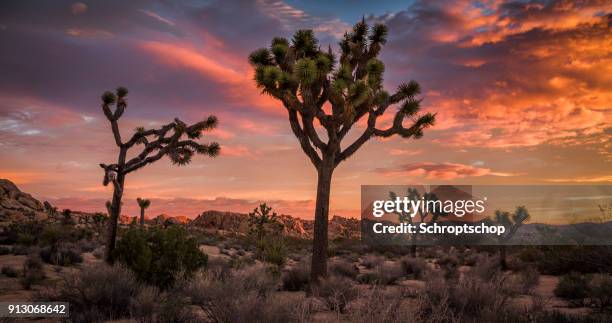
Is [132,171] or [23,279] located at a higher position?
[132,171]

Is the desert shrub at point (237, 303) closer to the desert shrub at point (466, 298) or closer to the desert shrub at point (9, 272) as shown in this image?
the desert shrub at point (466, 298)

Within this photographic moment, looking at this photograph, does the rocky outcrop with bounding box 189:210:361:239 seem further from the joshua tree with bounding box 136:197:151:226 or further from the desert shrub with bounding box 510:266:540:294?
the desert shrub with bounding box 510:266:540:294

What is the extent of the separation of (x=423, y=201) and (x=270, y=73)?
953 inches

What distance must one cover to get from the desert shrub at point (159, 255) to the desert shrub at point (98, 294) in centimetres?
240

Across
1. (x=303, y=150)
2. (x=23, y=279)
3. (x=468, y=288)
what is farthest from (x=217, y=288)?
(x=23, y=279)

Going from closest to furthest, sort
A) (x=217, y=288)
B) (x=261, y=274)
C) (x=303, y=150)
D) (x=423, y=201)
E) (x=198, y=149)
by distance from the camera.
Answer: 1. (x=217, y=288)
2. (x=261, y=274)
3. (x=303, y=150)
4. (x=198, y=149)
5. (x=423, y=201)

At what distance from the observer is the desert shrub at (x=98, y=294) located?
8545 millimetres

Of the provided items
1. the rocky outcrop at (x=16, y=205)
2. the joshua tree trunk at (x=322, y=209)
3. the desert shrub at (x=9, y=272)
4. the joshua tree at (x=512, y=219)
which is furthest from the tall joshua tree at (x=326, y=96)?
the rocky outcrop at (x=16, y=205)

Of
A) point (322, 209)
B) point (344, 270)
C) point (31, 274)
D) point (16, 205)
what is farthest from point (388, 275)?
point (16, 205)

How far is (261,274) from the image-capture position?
10.6 m

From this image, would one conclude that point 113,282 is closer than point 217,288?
No

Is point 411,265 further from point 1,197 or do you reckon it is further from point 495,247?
point 1,197

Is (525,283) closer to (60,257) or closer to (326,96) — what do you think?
(326,96)

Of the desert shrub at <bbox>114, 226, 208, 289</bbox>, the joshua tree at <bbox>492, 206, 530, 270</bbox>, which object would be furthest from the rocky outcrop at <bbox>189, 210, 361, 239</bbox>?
the desert shrub at <bbox>114, 226, 208, 289</bbox>
